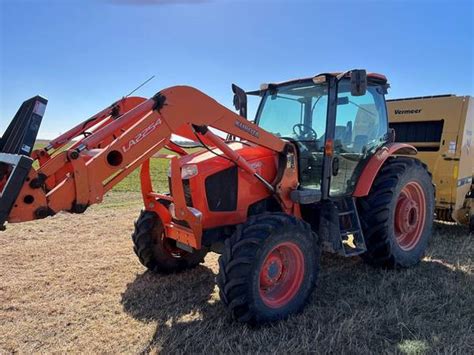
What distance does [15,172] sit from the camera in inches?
108

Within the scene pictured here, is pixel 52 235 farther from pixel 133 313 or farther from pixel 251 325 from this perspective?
pixel 251 325

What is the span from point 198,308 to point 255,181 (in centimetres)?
135

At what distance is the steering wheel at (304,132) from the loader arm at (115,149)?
597 millimetres

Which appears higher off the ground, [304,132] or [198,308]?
[304,132]

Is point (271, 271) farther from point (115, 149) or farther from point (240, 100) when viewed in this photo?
point (240, 100)

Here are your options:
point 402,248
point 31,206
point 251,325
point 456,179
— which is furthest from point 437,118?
point 31,206

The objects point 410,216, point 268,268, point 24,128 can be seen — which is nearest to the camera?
point 24,128

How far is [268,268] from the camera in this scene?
12.2ft

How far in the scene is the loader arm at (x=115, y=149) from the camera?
2.87 metres

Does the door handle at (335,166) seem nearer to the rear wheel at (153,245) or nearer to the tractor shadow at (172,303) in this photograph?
the tractor shadow at (172,303)

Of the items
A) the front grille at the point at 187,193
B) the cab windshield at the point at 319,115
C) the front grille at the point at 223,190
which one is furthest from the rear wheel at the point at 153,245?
the cab windshield at the point at 319,115

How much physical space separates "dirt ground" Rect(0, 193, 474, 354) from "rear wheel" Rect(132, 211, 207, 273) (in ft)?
0.50

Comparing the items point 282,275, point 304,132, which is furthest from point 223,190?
point 304,132

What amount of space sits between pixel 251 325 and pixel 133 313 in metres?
1.15
